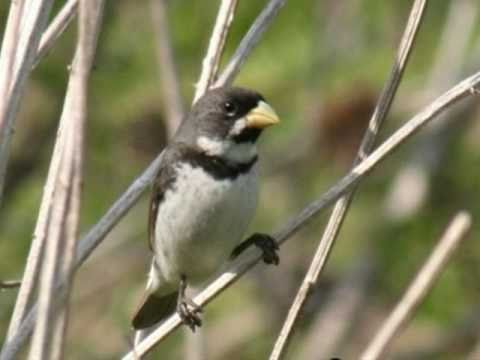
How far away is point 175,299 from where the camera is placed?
5.05 m

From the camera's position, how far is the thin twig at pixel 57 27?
3.95 metres

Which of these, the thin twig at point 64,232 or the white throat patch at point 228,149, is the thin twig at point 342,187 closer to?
the thin twig at point 64,232

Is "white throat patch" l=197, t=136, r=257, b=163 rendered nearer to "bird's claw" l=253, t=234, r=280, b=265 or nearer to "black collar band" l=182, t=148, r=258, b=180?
"black collar band" l=182, t=148, r=258, b=180

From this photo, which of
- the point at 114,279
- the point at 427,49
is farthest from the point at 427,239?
the point at 114,279

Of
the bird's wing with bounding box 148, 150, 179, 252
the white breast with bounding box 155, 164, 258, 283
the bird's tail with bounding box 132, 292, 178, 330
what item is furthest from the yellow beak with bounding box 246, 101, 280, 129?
the bird's tail with bounding box 132, 292, 178, 330

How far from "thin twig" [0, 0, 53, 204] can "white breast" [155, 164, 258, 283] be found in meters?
0.94

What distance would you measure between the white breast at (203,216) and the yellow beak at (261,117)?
131 millimetres

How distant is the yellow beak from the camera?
4.42 m

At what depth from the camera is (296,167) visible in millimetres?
6719

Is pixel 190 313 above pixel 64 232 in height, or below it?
below

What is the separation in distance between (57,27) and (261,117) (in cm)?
74

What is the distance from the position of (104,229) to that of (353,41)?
3.16 metres

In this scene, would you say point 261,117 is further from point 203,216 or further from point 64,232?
point 64,232

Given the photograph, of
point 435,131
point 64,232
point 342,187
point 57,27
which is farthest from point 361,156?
point 435,131
